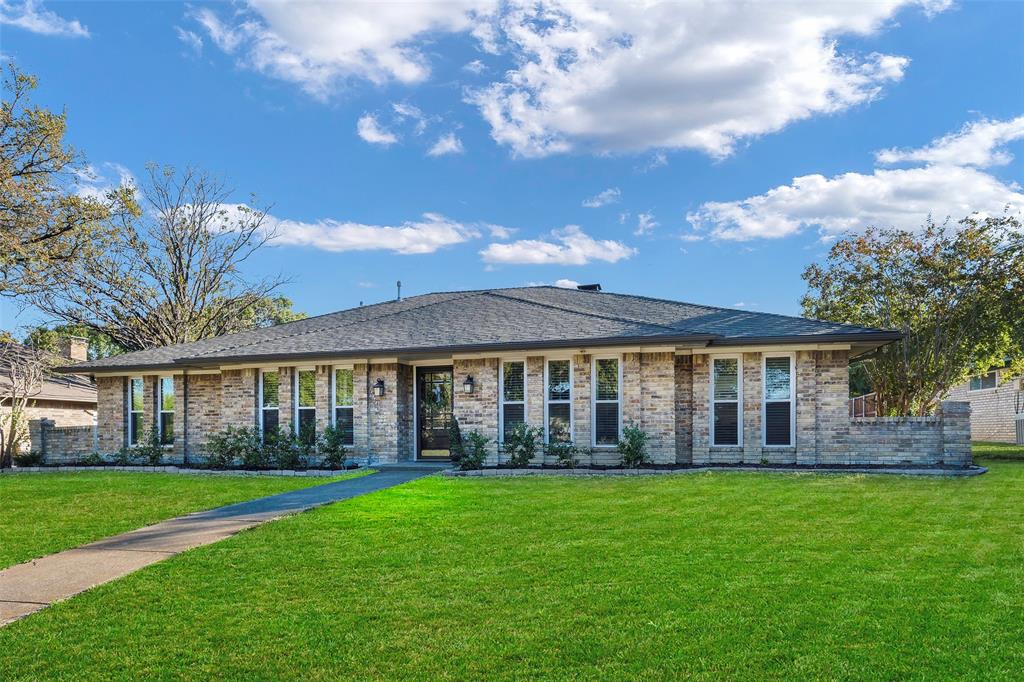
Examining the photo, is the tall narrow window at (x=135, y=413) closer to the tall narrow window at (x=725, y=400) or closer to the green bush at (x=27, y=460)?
the green bush at (x=27, y=460)

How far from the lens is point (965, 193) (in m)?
20.5

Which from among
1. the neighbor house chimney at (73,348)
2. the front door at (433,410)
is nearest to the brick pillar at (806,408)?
the front door at (433,410)

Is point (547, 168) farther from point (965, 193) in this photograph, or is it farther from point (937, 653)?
point (937, 653)

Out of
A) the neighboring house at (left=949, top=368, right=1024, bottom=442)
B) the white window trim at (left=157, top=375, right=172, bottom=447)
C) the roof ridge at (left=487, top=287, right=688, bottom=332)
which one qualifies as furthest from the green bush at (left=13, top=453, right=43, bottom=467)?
the neighboring house at (left=949, top=368, right=1024, bottom=442)

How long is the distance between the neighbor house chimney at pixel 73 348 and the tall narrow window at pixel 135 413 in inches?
367

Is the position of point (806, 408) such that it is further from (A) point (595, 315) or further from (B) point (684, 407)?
(A) point (595, 315)

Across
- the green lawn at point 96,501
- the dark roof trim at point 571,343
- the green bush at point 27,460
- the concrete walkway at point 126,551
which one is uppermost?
the dark roof trim at point 571,343

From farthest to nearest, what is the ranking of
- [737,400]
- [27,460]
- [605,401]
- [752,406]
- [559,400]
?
[27,460]
[559,400]
[605,401]
[737,400]
[752,406]

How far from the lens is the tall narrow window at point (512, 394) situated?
15.4 metres

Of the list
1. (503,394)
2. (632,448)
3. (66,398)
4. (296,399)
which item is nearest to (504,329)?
(503,394)

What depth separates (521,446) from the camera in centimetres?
1464

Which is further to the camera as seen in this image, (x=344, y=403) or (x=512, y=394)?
A: (x=344, y=403)

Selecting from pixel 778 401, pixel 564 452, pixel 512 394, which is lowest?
pixel 564 452

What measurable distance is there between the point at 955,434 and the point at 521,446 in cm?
841
